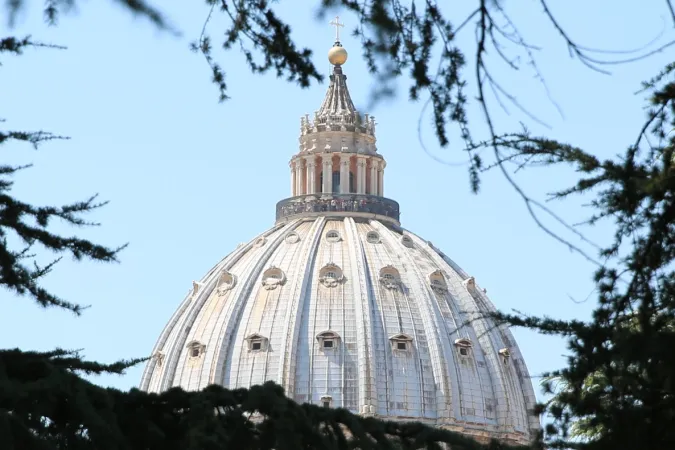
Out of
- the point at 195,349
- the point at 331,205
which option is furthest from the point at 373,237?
the point at 195,349

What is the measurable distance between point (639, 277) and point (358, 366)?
8895cm

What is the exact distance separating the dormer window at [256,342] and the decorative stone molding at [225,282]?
394 centimetres

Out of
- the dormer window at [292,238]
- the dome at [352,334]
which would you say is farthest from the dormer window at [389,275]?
the dormer window at [292,238]

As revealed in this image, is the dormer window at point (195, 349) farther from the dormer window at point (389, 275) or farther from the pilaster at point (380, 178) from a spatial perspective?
the pilaster at point (380, 178)

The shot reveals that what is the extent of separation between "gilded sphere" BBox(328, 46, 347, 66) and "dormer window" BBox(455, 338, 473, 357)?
18130 millimetres

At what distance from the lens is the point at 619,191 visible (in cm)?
1653

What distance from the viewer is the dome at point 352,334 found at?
342ft

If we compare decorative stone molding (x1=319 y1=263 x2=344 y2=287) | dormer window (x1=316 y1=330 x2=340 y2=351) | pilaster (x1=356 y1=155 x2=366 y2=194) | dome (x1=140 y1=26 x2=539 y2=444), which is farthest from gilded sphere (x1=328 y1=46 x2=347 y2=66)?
dormer window (x1=316 y1=330 x2=340 y2=351)

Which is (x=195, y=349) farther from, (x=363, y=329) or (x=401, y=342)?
(x=401, y=342)

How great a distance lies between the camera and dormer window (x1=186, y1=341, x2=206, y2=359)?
10744 cm

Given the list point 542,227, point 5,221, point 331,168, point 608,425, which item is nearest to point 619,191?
point 608,425

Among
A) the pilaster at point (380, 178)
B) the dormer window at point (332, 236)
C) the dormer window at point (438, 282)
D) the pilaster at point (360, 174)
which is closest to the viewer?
the dormer window at point (438, 282)

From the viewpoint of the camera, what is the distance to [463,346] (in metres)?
106

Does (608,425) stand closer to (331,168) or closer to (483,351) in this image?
(483,351)
